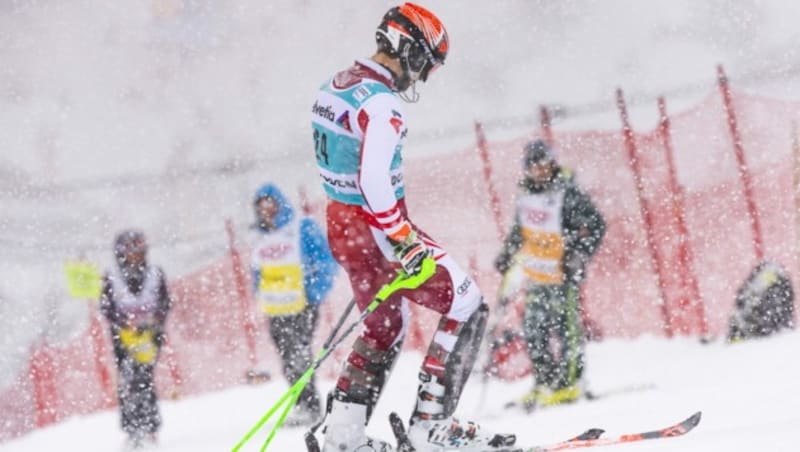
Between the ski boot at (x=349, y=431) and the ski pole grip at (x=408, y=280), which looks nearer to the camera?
the ski pole grip at (x=408, y=280)

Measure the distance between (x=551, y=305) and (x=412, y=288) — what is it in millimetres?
3291

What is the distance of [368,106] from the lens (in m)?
3.83

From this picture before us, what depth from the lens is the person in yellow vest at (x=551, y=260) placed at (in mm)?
6992

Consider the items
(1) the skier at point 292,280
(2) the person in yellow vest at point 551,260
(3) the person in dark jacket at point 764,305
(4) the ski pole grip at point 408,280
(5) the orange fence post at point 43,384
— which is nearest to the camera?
(4) the ski pole grip at point 408,280

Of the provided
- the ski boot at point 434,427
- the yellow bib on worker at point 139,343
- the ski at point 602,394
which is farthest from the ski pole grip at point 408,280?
the yellow bib on worker at point 139,343

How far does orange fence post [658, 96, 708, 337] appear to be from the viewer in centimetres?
870

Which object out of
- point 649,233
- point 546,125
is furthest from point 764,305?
point 546,125

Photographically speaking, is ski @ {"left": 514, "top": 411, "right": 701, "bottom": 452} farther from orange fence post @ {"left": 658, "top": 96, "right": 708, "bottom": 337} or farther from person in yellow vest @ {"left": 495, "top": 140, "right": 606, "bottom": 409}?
orange fence post @ {"left": 658, "top": 96, "right": 708, "bottom": 337}

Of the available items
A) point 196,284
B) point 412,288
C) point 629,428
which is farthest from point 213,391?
point 412,288

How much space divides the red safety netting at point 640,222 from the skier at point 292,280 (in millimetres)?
1858

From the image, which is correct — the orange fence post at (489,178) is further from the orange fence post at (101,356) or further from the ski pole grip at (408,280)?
the ski pole grip at (408,280)

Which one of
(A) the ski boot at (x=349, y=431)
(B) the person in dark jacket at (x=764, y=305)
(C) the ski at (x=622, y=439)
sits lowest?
(C) the ski at (x=622, y=439)

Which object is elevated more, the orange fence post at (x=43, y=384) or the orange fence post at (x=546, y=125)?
the orange fence post at (x=546, y=125)

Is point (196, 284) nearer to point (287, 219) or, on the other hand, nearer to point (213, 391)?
point (213, 391)
